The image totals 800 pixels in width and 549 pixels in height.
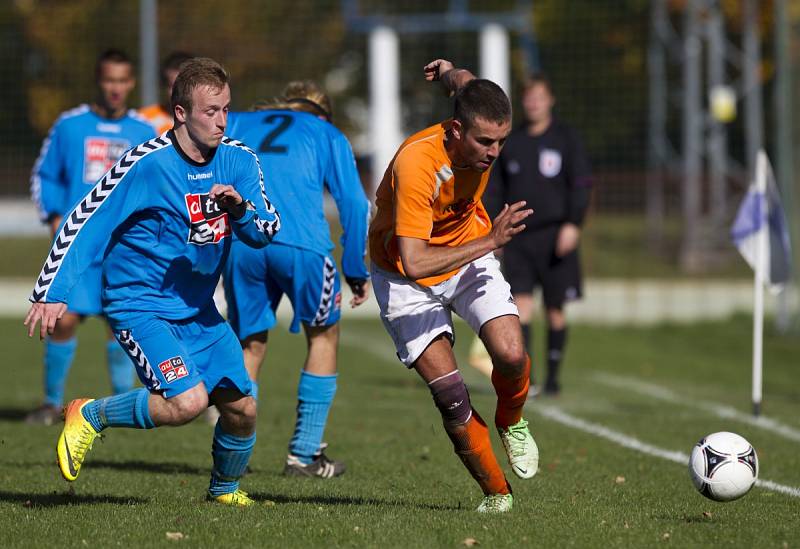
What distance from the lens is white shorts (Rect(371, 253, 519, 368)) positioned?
5.86m

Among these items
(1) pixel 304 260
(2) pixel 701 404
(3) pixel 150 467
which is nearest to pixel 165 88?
(1) pixel 304 260

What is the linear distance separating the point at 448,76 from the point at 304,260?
1361 mm

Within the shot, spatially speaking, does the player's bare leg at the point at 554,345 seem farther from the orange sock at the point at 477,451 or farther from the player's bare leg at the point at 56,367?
the orange sock at the point at 477,451

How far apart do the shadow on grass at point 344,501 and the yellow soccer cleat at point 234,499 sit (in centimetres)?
18

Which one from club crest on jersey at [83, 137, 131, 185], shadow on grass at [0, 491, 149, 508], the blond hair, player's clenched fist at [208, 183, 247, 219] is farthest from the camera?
club crest on jersey at [83, 137, 131, 185]

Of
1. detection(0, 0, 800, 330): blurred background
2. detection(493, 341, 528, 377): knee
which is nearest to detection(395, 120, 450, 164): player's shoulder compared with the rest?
detection(493, 341, 528, 377): knee

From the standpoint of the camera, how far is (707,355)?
16062 millimetres

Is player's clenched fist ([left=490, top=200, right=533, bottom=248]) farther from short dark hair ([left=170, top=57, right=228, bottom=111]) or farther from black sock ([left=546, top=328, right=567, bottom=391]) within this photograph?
black sock ([left=546, top=328, right=567, bottom=391])

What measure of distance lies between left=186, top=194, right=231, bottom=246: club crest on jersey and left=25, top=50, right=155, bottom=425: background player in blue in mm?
3845

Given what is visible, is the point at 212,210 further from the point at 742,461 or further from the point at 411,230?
the point at 742,461

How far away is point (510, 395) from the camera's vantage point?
5.91 m

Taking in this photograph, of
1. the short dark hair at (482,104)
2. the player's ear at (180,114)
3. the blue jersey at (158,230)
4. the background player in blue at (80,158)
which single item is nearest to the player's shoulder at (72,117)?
the background player in blue at (80,158)

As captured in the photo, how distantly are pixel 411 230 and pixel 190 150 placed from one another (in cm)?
102

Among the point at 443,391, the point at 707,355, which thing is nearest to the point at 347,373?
the point at 707,355
